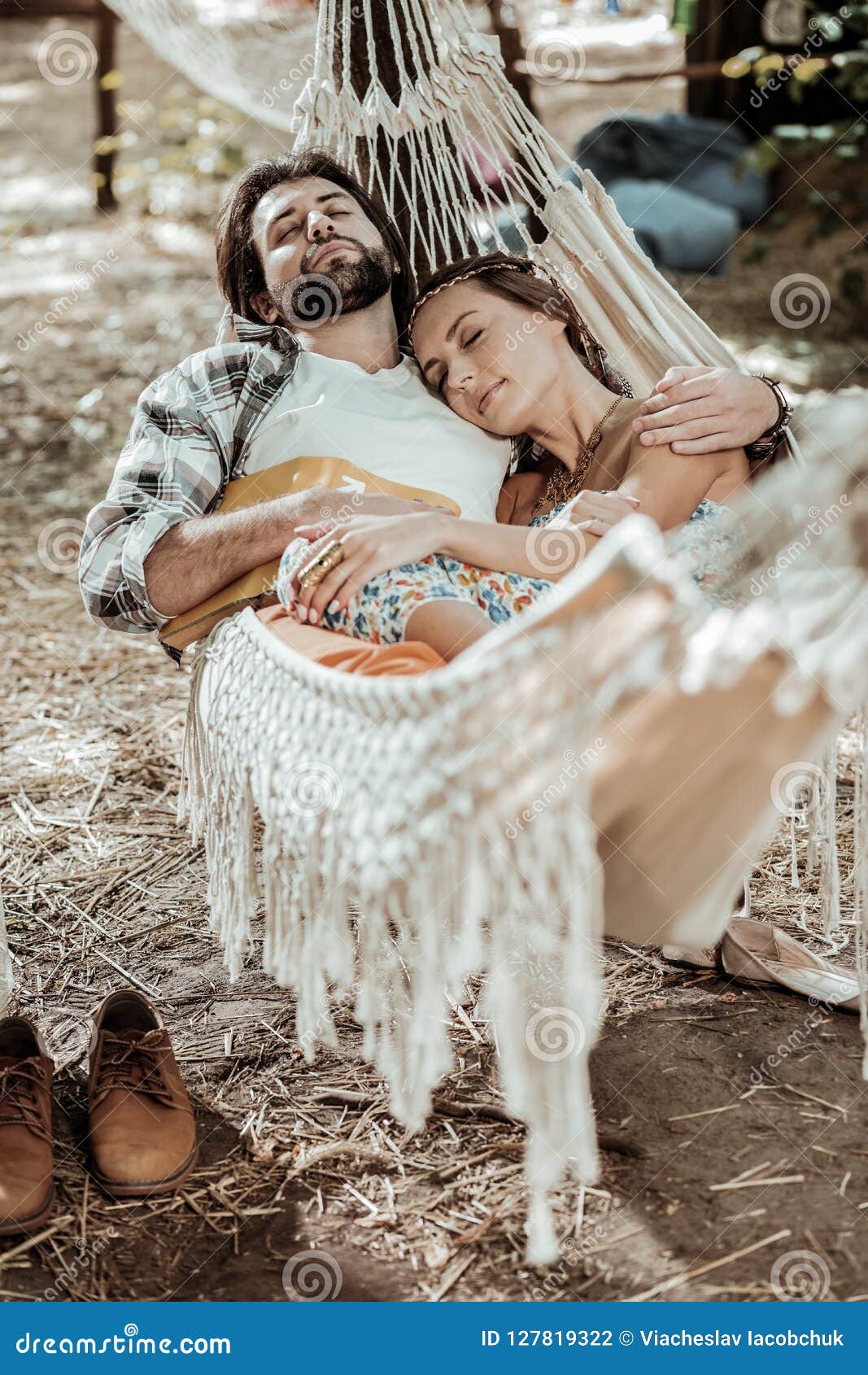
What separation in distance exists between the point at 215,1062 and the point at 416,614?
1.91 ft

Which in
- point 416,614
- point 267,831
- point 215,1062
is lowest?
point 215,1062

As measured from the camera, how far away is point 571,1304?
44.4 inches

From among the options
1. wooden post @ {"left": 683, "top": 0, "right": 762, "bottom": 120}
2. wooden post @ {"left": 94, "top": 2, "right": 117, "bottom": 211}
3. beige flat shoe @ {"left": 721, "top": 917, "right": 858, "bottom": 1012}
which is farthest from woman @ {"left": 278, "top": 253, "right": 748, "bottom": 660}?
A: wooden post @ {"left": 683, "top": 0, "right": 762, "bottom": 120}

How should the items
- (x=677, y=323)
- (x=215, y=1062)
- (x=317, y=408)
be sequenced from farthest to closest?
(x=677, y=323), (x=317, y=408), (x=215, y=1062)

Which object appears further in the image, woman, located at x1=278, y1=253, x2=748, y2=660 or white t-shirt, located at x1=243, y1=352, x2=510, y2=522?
white t-shirt, located at x1=243, y1=352, x2=510, y2=522

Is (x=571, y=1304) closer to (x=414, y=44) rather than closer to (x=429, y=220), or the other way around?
(x=429, y=220)

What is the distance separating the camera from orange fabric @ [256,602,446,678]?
125 centimetres

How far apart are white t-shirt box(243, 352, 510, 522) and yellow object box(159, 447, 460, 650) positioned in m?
0.01

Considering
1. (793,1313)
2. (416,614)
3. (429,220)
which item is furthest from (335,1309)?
(429,220)

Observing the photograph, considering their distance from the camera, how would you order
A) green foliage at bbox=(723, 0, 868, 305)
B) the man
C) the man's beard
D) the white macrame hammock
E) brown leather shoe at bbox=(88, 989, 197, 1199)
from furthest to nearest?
green foliage at bbox=(723, 0, 868, 305)
the man's beard
the man
brown leather shoe at bbox=(88, 989, 197, 1199)
the white macrame hammock

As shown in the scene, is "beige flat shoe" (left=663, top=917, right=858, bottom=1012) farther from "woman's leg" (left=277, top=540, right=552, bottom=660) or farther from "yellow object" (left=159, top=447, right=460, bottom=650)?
"yellow object" (left=159, top=447, right=460, bottom=650)

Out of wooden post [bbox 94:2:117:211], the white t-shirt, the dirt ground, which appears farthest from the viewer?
wooden post [bbox 94:2:117:211]

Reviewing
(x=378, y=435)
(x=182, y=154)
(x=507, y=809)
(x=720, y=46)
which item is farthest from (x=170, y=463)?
(x=720, y=46)

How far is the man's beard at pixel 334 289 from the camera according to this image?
5.75ft
